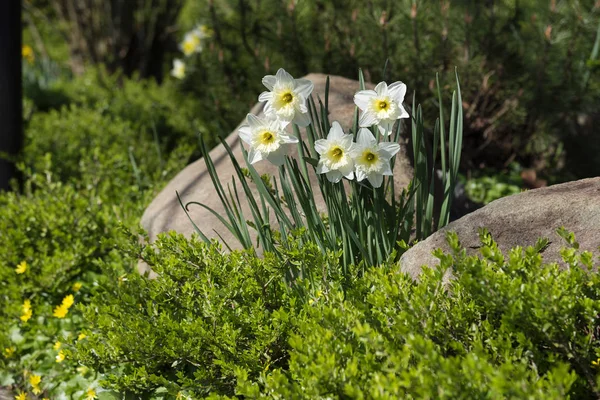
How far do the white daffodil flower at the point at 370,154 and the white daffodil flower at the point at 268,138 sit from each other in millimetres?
196

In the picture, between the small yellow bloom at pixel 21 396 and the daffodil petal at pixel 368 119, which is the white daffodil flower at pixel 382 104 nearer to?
the daffodil petal at pixel 368 119

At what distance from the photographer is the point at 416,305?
1.70m

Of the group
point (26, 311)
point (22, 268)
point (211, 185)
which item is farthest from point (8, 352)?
point (211, 185)

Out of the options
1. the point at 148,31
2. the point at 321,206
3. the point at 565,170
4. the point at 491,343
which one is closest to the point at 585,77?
the point at 565,170

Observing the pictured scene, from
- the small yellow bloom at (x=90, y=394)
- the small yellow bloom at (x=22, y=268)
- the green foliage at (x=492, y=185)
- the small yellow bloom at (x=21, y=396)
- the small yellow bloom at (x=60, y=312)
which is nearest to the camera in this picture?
the small yellow bloom at (x=90, y=394)

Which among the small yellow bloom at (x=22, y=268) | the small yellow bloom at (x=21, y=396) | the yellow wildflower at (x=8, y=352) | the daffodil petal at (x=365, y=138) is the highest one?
the small yellow bloom at (x=22, y=268)

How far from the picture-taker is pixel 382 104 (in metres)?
1.92

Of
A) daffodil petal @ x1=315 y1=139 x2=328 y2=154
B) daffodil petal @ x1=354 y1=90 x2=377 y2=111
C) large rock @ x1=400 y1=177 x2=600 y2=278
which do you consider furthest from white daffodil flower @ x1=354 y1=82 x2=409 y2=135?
large rock @ x1=400 y1=177 x2=600 y2=278

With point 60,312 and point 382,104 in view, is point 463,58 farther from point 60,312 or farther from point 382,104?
point 60,312

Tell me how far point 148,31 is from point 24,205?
490cm

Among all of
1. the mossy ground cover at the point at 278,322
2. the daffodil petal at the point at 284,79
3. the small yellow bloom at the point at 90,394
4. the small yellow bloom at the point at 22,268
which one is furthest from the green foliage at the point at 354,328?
the small yellow bloom at the point at 22,268

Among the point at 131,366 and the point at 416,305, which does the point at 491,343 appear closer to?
the point at 416,305

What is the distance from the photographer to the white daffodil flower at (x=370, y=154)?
1865 millimetres

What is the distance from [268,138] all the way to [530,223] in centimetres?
89
